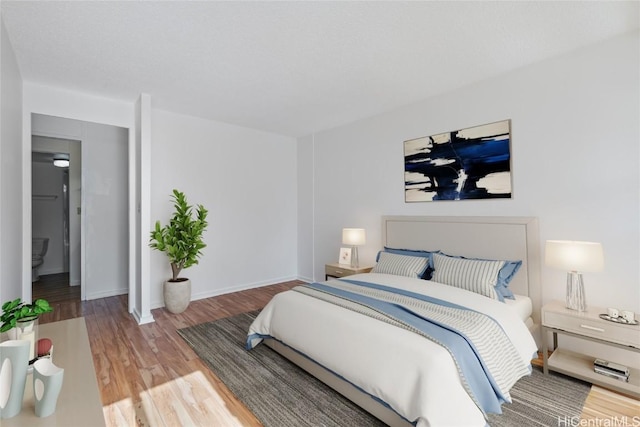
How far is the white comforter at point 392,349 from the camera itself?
60.7 inches

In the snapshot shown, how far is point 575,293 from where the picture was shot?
2.35 m

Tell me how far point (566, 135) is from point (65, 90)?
16.7 feet

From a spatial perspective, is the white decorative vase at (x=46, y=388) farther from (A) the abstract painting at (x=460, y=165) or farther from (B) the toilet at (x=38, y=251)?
(B) the toilet at (x=38, y=251)

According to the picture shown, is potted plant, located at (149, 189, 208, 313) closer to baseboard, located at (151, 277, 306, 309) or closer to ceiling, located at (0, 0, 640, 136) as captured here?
baseboard, located at (151, 277, 306, 309)

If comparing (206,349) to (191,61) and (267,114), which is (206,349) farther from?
(267,114)

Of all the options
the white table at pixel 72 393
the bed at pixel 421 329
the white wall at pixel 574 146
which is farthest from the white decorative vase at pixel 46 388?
the white wall at pixel 574 146

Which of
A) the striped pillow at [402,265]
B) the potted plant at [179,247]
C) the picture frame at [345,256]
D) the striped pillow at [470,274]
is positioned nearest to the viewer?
the striped pillow at [470,274]

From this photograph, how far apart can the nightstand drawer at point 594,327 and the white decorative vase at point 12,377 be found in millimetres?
3099

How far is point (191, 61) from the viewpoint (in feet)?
8.86

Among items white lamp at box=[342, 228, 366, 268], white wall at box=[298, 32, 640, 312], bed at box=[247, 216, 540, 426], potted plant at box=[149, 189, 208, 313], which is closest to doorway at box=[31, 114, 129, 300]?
potted plant at box=[149, 189, 208, 313]

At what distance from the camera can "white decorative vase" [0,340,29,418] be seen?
0.98m

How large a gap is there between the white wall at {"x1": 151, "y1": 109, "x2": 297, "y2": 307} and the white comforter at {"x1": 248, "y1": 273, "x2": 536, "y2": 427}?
2.12 meters

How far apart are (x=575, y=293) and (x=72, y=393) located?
10.4 ft

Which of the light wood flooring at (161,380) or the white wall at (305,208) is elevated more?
the white wall at (305,208)
